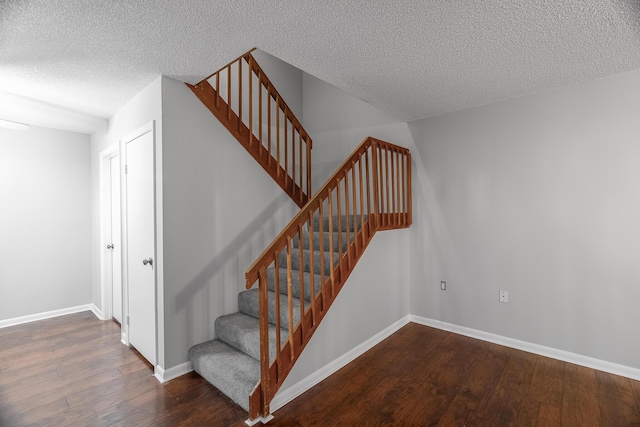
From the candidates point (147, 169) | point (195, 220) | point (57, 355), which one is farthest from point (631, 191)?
point (57, 355)

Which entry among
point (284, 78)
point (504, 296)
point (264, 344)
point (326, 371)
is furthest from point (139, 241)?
point (504, 296)

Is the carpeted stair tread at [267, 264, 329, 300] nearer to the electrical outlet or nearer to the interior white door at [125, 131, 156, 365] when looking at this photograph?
the interior white door at [125, 131, 156, 365]

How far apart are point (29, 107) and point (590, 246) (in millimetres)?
5453

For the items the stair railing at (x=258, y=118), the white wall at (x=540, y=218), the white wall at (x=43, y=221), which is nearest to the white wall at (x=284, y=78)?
the stair railing at (x=258, y=118)

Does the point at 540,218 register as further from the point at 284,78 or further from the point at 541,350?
the point at 284,78

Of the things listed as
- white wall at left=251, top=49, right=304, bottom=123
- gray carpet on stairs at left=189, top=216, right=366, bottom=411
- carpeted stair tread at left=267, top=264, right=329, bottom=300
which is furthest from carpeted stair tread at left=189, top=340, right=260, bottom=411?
white wall at left=251, top=49, right=304, bottom=123

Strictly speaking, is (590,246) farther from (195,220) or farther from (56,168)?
(56,168)

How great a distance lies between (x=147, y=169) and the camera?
254 cm

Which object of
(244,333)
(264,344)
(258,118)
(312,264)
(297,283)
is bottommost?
(244,333)

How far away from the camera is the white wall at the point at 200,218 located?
2.36m

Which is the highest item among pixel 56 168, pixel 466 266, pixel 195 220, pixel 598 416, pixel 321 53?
pixel 321 53

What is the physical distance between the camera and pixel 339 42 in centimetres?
184

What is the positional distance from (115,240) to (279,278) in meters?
2.08

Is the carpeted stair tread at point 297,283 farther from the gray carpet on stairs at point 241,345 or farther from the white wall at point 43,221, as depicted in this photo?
the white wall at point 43,221
